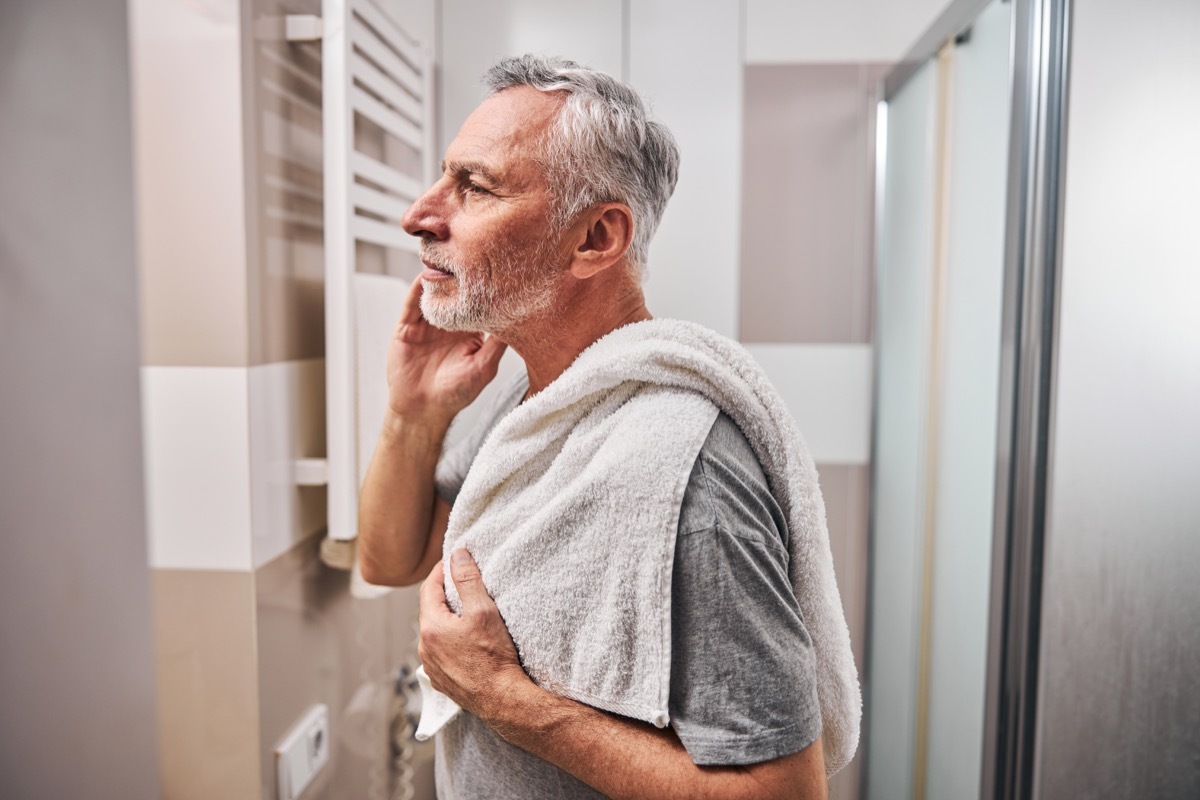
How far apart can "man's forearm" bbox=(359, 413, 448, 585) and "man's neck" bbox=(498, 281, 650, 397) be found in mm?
201

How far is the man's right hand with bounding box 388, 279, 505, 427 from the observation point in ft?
3.47

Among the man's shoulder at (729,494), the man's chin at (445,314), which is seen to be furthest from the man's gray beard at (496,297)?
the man's shoulder at (729,494)

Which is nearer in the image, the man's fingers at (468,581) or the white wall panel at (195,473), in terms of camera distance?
the man's fingers at (468,581)

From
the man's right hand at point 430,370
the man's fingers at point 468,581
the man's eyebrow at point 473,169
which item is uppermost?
the man's eyebrow at point 473,169

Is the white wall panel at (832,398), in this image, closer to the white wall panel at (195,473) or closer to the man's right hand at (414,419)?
the man's right hand at (414,419)

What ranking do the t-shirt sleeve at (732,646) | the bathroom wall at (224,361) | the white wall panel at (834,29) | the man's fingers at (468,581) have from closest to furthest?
the t-shirt sleeve at (732,646), the man's fingers at (468,581), the bathroom wall at (224,361), the white wall panel at (834,29)

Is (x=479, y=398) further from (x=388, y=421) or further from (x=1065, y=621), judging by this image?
(x=1065, y=621)

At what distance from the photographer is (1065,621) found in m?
1.10

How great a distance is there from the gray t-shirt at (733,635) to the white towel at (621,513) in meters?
0.02

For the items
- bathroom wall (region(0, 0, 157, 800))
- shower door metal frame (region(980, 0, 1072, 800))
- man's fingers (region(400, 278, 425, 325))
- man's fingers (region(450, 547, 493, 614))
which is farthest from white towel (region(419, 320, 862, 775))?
bathroom wall (region(0, 0, 157, 800))

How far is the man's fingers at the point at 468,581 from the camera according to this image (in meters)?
0.82

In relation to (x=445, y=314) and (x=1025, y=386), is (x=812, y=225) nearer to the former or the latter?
(x=1025, y=386)

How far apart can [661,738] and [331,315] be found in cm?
68

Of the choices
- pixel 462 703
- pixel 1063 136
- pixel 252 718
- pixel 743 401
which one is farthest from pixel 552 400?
pixel 1063 136
